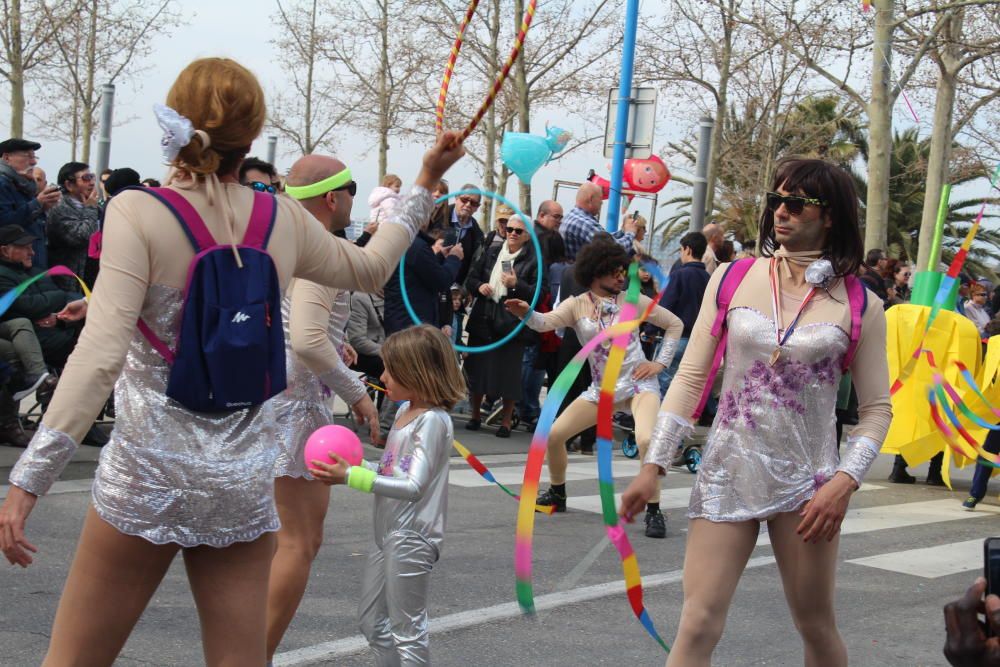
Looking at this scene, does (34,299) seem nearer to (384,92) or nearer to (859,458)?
(859,458)

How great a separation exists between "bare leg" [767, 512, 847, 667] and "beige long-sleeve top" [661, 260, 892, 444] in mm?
384

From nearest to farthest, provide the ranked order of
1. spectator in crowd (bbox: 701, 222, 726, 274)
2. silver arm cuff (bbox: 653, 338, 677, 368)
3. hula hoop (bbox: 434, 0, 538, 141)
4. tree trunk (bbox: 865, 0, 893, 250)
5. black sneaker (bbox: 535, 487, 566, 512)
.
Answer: hula hoop (bbox: 434, 0, 538, 141)
silver arm cuff (bbox: 653, 338, 677, 368)
black sneaker (bbox: 535, 487, 566, 512)
spectator in crowd (bbox: 701, 222, 726, 274)
tree trunk (bbox: 865, 0, 893, 250)

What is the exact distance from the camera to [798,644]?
542 centimetres

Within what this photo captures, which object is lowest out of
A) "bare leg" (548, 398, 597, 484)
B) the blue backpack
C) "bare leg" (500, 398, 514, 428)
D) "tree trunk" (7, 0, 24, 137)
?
"bare leg" (500, 398, 514, 428)

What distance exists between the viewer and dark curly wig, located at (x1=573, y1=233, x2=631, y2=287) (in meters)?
7.75

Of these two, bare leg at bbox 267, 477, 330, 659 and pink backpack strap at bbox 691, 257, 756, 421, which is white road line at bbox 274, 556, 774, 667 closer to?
bare leg at bbox 267, 477, 330, 659

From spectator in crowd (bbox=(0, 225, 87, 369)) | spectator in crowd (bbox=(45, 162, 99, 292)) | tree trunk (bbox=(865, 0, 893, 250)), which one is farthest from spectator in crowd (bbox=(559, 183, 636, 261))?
tree trunk (bbox=(865, 0, 893, 250))

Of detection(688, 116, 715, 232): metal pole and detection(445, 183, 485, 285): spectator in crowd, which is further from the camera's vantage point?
detection(688, 116, 715, 232): metal pole

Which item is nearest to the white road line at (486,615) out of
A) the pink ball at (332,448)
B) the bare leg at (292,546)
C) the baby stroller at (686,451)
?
the bare leg at (292,546)

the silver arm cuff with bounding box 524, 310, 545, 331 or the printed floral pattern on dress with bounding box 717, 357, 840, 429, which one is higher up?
the printed floral pattern on dress with bounding box 717, 357, 840, 429

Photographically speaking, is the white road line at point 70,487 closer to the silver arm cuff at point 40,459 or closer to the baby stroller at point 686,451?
the baby stroller at point 686,451

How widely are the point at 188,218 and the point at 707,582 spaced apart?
1864mm

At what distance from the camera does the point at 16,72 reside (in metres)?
21.4

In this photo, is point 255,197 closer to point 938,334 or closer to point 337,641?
point 337,641
